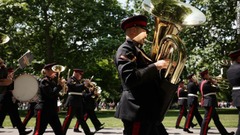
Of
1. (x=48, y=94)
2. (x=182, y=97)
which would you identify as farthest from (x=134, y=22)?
(x=182, y=97)

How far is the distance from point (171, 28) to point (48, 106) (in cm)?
453

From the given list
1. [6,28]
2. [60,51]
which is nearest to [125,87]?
[6,28]

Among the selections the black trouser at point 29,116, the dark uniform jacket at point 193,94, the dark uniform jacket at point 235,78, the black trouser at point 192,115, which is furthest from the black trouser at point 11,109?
the dark uniform jacket at point 235,78

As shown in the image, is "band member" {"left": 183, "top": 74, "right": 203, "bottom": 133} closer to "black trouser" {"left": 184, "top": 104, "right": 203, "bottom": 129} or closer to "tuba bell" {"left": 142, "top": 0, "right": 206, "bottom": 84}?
"black trouser" {"left": 184, "top": 104, "right": 203, "bottom": 129}

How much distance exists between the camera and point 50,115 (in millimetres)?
8430

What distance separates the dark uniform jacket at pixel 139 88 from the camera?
4.28 meters

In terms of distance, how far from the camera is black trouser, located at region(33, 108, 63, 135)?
27.0ft

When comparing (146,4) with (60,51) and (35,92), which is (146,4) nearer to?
(35,92)

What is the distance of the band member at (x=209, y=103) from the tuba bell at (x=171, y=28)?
589 centimetres

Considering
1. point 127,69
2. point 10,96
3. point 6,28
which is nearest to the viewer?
point 127,69

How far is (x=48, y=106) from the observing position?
8.51m

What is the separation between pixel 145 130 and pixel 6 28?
2338 cm

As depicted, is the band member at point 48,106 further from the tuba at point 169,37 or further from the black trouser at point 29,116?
the black trouser at point 29,116

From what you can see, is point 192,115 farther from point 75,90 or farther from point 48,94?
point 48,94
